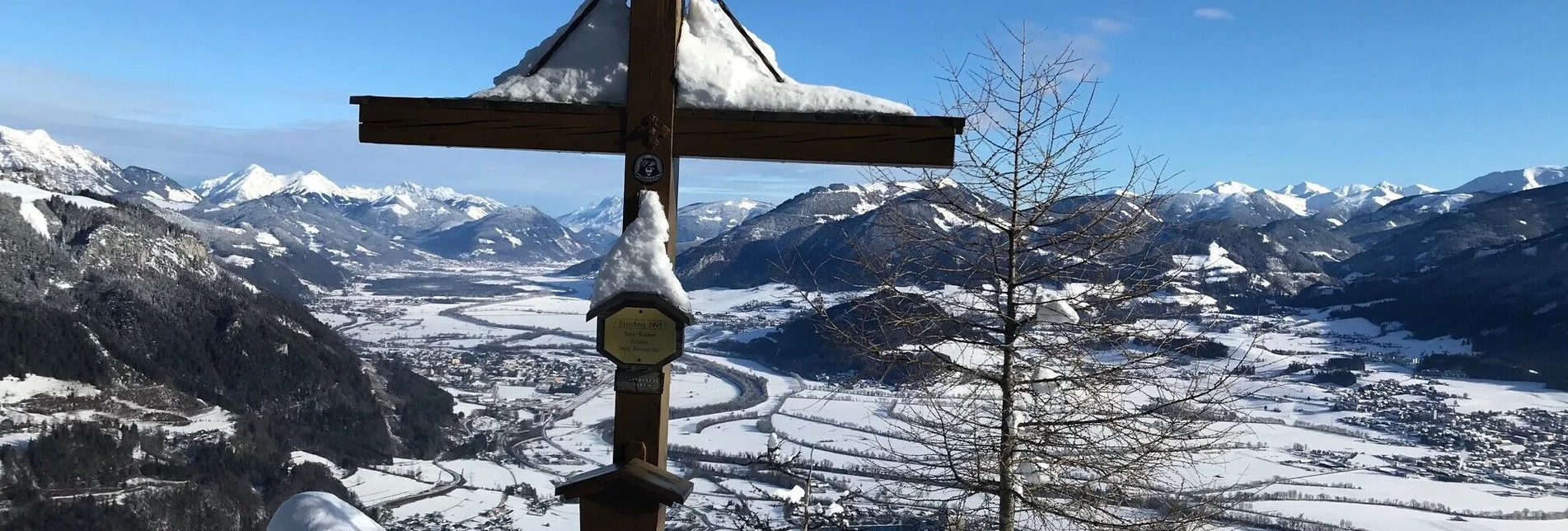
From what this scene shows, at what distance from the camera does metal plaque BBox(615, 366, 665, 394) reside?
302cm

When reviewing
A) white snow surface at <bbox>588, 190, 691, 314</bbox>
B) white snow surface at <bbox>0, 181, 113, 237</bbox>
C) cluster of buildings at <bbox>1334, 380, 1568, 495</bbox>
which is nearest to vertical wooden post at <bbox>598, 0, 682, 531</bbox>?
white snow surface at <bbox>588, 190, 691, 314</bbox>

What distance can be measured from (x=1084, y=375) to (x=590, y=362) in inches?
3996

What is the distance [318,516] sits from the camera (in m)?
3.56

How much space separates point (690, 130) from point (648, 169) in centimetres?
21

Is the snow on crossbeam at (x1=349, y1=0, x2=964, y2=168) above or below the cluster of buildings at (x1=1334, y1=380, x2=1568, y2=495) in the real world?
above

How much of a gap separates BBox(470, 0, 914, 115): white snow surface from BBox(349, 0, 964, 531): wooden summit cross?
0.05 m

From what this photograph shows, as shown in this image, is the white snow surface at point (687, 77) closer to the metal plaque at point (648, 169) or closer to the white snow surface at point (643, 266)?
the metal plaque at point (648, 169)

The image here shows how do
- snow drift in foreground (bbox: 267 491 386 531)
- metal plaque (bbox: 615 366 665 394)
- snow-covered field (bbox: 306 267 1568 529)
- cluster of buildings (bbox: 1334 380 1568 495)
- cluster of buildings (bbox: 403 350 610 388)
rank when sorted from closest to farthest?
metal plaque (bbox: 615 366 665 394)
snow drift in foreground (bbox: 267 491 386 531)
snow-covered field (bbox: 306 267 1568 529)
cluster of buildings (bbox: 1334 380 1568 495)
cluster of buildings (bbox: 403 350 610 388)

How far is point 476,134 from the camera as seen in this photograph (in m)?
3.23

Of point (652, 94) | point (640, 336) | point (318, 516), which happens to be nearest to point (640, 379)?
point (640, 336)

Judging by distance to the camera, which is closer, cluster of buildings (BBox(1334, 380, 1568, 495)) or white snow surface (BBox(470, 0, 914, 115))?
white snow surface (BBox(470, 0, 914, 115))

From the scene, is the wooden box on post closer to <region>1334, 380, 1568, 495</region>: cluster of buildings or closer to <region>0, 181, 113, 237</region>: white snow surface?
<region>1334, 380, 1568, 495</region>: cluster of buildings

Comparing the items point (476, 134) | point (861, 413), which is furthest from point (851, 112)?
point (861, 413)

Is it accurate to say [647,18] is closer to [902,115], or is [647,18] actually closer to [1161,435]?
[902,115]
